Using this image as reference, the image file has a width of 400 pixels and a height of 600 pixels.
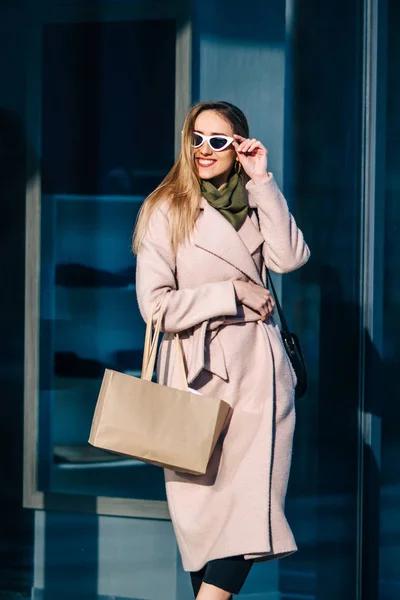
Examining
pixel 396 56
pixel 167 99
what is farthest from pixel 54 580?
pixel 396 56

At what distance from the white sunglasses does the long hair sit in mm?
33

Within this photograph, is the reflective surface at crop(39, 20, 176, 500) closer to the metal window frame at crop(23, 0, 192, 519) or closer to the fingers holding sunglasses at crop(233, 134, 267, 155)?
the metal window frame at crop(23, 0, 192, 519)

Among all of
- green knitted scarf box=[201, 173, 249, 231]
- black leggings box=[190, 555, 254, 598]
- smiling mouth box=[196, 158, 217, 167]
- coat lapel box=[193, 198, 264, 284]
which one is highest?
smiling mouth box=[196, 158, 217, 167]

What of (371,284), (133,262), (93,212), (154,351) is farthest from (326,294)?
(154,351)

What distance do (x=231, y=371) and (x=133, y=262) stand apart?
133cm

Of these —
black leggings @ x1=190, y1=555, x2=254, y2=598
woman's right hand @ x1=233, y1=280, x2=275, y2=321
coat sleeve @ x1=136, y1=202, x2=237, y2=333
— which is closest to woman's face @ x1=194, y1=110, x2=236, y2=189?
coat sleeve @ x1=136, y1=202, x2=237, y2=333

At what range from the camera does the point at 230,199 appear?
3945 millimetres

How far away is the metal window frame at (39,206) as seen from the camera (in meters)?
4.96

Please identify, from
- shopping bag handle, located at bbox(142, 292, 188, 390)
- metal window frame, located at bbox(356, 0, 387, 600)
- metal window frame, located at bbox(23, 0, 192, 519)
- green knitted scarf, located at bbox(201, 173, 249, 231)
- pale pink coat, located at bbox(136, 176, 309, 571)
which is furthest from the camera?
metal window frame, located at bbox(356, 0, 387, 600)

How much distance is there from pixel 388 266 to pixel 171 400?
5.92ft

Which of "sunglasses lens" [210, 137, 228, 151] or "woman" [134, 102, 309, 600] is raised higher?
"sunglasses lens" [210, 137, 228, 151]

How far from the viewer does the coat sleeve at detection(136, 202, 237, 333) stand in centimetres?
376

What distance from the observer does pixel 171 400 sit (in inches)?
144

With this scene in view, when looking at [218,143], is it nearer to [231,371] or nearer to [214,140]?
[214,140]
